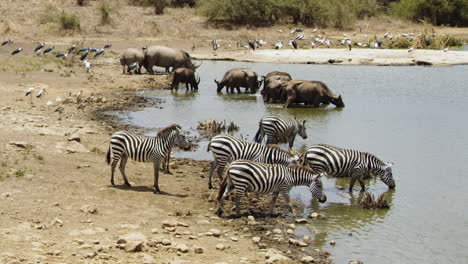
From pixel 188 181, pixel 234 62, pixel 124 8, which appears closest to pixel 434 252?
pixel 188 181

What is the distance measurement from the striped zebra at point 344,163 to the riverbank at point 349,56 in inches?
906

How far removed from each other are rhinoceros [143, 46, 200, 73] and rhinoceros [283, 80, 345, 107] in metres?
9.08

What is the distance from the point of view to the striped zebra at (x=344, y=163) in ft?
38.4

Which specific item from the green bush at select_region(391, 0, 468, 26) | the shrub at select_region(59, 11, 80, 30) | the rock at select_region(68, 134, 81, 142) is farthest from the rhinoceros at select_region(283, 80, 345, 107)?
the green bush at select_region(391, 0, 468, 26)

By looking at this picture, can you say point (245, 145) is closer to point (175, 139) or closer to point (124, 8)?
point (175, 139)

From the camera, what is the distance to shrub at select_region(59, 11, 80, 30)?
40.7 m

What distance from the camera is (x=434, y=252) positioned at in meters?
9.38

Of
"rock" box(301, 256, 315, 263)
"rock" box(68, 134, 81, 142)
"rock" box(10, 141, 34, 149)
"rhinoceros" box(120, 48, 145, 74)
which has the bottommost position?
"rock" box(301, 256, 315, 263)

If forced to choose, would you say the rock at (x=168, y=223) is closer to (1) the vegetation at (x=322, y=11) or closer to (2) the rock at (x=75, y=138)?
(2) the rock at (x=75, y=138)

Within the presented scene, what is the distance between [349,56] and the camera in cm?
3603

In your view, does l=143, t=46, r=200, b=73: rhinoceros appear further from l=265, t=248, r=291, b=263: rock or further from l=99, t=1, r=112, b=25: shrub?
l=265, t=248, r=291, b=263: rock

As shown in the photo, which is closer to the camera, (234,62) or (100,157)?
(100,157)

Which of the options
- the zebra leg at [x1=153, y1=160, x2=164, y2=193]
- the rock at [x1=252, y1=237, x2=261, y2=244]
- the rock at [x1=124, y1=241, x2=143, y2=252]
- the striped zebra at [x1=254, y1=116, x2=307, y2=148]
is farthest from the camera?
the striped zebra at [x1=254, y1=116, x2=307, y2=148]

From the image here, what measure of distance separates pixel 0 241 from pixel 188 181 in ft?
15.6
